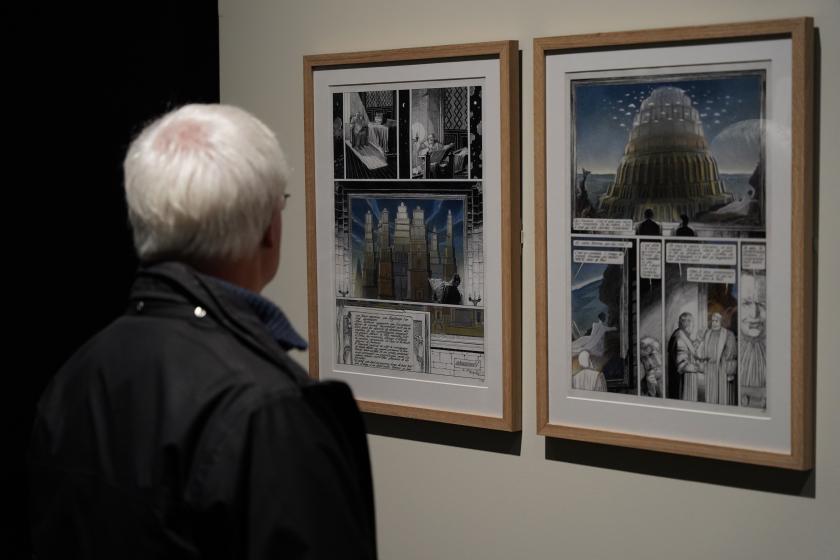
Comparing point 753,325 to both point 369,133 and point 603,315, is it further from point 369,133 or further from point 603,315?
point 369,133

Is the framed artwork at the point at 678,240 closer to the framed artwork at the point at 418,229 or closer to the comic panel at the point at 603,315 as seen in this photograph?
the comic panel at the point at 603,315

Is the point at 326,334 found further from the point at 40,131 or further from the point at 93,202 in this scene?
the point at 40,131

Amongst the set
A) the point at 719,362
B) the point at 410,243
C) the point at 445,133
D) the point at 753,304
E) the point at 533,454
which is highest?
the point at 445,133

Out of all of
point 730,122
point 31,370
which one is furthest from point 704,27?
point 31,370

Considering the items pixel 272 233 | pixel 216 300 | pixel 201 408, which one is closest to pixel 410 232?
pixel 272 233

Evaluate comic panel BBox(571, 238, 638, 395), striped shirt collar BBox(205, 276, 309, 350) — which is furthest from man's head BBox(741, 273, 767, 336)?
striped shirt collar BBox(205, 276, 309, 350)

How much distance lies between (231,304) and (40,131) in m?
1.20

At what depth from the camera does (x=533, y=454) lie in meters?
2.24

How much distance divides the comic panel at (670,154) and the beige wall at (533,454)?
12cm

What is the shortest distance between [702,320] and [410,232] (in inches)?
28.2

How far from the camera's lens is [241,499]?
3.67ft

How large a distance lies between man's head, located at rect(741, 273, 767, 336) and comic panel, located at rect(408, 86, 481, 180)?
0.63 metres

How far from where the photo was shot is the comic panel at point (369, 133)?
2342 mm

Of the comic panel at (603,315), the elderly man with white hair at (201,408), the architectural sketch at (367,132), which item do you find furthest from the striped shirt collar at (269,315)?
the architectural sketch at (367,132)
